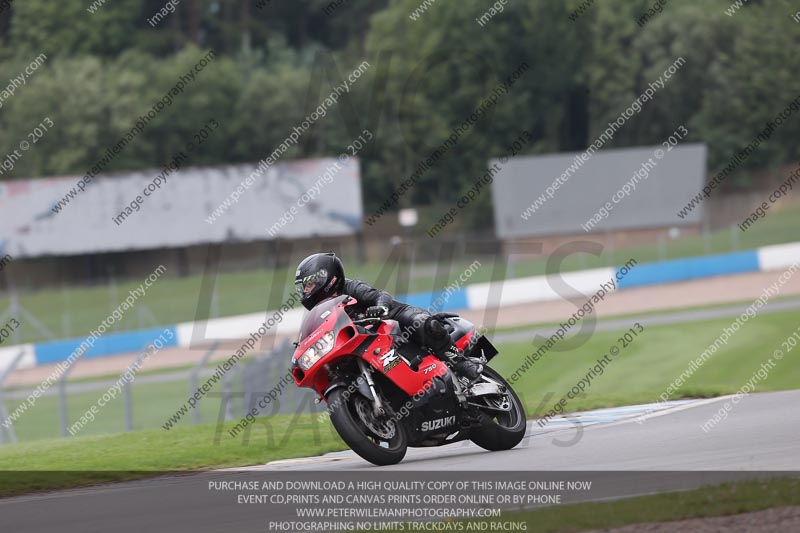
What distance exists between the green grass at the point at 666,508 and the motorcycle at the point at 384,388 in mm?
2223

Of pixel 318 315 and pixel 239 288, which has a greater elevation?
pixel 318 315

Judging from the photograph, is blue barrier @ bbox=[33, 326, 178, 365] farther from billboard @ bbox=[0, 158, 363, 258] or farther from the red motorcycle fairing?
the red motorcycle fairing

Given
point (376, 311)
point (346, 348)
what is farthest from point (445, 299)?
point (346, 348)

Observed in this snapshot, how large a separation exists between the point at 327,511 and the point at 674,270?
3027 centimetres

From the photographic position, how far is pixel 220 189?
45.9m

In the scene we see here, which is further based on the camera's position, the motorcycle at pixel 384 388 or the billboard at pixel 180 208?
the billboard at pixel 180 208

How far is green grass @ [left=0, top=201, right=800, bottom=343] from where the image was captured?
37.6m

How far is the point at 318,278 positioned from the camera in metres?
9.45

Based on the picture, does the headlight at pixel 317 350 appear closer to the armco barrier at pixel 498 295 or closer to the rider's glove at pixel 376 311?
the rider's glove at pixel 376 311

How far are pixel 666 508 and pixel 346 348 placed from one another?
304cm

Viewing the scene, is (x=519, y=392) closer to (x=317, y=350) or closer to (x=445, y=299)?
(x=445, y=299)

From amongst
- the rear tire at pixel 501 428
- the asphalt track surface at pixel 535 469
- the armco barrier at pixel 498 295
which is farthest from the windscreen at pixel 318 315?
the armco barrier at pixel 498 295

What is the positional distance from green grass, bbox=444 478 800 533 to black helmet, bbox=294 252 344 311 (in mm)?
3105

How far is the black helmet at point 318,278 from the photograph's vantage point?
946cm
